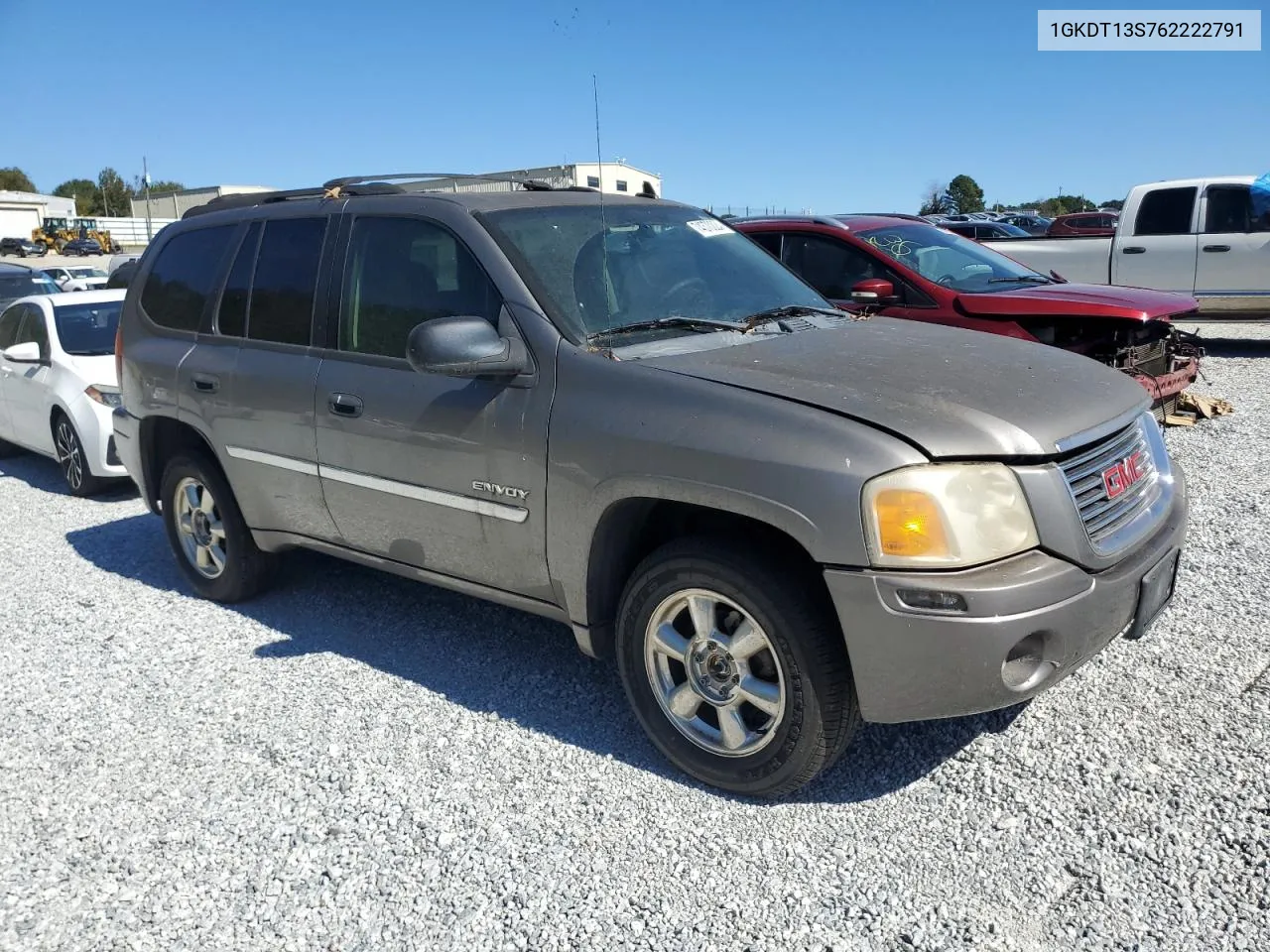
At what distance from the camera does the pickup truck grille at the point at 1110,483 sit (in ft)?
9.71

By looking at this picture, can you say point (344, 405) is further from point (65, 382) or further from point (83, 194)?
point (83, 194)

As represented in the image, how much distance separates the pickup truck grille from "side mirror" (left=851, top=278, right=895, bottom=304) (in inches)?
121

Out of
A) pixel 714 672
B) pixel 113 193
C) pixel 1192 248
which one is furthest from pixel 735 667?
pixel 113 193

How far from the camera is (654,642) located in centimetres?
332

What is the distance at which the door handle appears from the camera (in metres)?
4.03

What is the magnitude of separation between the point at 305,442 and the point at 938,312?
15.9ft

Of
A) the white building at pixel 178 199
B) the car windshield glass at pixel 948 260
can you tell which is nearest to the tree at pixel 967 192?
the white building at pixel 178 199

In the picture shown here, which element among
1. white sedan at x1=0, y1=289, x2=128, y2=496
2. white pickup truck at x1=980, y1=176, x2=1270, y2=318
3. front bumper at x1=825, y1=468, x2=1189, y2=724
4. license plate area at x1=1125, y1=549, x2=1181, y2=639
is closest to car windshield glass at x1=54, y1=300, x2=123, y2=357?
white sedan at x1=0, y1=289, x2=128, y2=496

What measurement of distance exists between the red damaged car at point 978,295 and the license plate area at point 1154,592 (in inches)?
136

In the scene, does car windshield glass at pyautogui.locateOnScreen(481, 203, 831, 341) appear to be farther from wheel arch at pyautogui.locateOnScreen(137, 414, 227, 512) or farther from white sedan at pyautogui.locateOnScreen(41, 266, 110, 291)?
white sedan at pyautogui.locateOnScreen(41, 266, 110, 291)

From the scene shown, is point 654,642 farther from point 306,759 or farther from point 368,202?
point 368,202

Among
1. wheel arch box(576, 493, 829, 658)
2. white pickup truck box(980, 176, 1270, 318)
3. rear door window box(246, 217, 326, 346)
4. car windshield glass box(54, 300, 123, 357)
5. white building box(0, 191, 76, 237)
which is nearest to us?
wheel arch box(576, 493, 829, 658)

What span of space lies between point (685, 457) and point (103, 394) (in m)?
6.14

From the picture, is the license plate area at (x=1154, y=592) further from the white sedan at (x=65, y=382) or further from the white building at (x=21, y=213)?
the white building at (x=21, y=213)
